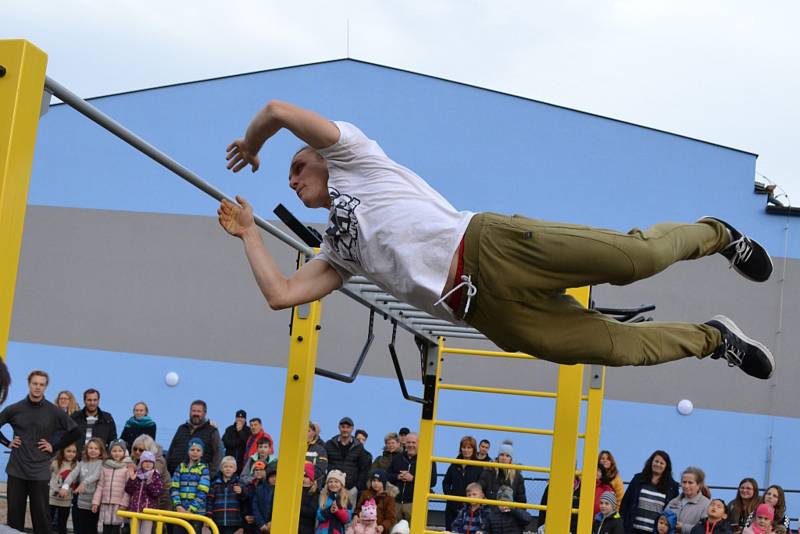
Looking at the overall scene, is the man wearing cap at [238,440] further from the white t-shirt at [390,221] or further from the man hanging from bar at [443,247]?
the white t-shirt at [390,221]

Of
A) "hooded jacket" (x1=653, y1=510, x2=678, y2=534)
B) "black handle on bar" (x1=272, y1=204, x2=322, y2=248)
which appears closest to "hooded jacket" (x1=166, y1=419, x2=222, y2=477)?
"hooded jacket" (x1=653, y1=510, x2=678, y2=534)

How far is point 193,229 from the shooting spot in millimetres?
11648

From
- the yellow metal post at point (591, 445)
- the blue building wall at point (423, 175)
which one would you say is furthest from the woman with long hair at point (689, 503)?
the blue building wall at point (423, 175)

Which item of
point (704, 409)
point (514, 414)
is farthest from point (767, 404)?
point (514, 414)

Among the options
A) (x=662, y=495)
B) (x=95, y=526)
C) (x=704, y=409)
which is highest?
(x=704, y=409)

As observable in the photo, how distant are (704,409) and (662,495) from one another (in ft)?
13.7

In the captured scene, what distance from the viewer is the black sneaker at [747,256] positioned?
126 inches

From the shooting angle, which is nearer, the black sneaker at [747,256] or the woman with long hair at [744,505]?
the black sneaker at [747,256]

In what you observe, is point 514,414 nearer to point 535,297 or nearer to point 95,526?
point 95,526

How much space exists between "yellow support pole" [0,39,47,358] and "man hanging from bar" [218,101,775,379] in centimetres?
80

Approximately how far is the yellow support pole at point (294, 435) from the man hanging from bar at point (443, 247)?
112 cm

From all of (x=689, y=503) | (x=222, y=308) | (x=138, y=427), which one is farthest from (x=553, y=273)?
(x=222, y=308)

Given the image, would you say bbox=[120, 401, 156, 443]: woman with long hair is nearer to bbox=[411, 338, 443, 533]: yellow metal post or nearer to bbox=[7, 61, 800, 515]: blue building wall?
bbox=[7, 61, 800, 515]: blue building wall

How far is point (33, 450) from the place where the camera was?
6992 mm
